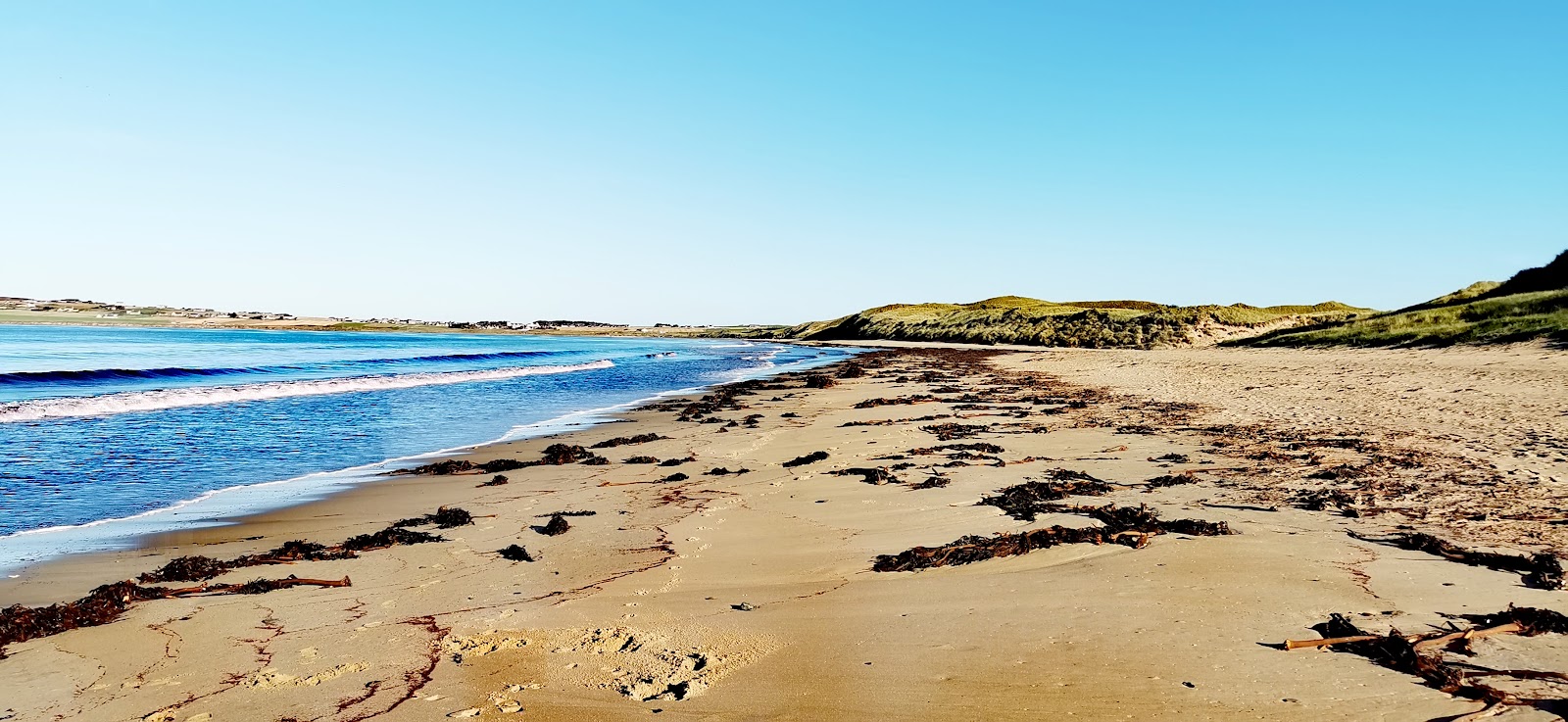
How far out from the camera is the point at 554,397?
22.4m

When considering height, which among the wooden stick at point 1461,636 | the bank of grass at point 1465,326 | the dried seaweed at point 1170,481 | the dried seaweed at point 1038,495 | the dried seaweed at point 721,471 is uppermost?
the bank of grass at point 1465,326

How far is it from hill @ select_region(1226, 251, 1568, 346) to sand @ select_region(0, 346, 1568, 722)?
20630 millimetres

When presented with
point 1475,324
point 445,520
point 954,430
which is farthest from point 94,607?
point 1475,324

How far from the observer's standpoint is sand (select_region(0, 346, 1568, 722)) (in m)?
3.39

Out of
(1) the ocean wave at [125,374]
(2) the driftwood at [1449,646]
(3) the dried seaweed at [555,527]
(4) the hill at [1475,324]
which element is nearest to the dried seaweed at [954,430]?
(3) the dried seaweed at [555,527]

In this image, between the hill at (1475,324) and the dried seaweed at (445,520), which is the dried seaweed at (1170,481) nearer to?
the dried seaweed at (445,520)

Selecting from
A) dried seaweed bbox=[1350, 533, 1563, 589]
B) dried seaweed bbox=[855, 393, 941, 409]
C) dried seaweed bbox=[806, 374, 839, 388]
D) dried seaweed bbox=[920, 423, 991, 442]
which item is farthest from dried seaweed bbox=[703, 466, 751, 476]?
dried seaweed bbox=[806, 374, 839, 388]

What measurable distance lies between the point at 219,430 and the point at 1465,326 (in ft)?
119

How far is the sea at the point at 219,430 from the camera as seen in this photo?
7828 mm

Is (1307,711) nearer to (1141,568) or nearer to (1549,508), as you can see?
(1141,568)

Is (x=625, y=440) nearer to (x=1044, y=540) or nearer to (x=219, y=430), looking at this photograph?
(x=219, y=430)

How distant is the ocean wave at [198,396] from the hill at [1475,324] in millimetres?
32682

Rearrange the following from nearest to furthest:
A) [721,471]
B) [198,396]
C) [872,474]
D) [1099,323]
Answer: [872,474] → [721,471] → [198,396] → [1099,323]

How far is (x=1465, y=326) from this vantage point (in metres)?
27.9
